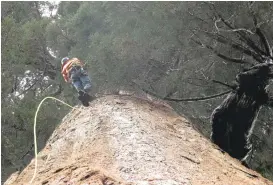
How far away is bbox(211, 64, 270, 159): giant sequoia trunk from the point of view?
7.15 meters

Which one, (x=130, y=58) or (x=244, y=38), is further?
(x=130, y=58)

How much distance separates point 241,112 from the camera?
7.25 meters

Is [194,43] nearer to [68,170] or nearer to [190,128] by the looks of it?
[190,128]

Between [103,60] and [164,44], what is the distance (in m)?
1.20

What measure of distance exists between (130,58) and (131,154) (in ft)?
13.8

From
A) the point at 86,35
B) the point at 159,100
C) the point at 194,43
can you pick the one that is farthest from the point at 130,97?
the point at 86,35

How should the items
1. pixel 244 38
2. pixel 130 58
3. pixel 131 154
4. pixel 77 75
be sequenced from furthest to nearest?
pixel 130 58 → pixel 244 38 → pixel 77 75 → pixel 131 154

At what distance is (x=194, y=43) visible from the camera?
A: 8.68 m

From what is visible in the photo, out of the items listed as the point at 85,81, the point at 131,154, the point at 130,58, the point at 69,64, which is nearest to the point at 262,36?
the point at 130,58

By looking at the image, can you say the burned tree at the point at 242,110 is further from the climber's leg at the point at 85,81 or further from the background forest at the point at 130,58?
the climber's leg at the point at 85,81

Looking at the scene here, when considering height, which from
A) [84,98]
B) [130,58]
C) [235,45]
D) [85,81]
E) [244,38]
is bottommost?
[84,98]

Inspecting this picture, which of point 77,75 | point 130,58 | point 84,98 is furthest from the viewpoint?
point 130,58

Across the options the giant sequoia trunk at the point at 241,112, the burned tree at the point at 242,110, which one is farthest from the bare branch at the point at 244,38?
the giant sequoia trunk at the point at 241,112

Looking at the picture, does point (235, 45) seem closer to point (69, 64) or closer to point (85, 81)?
point (85, 81)
